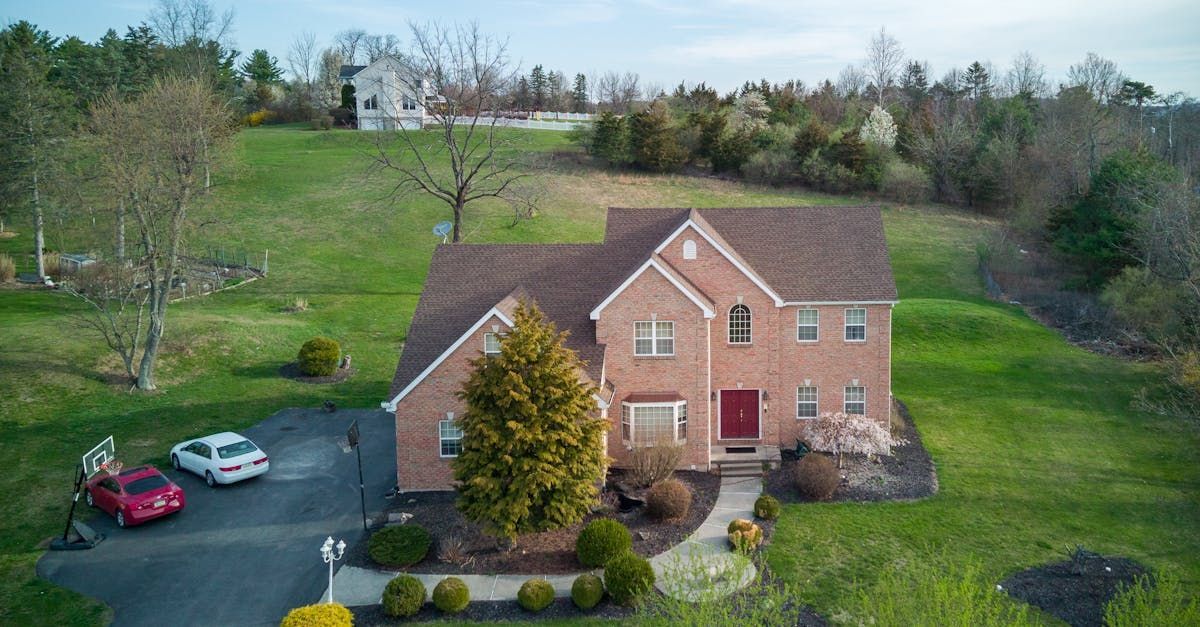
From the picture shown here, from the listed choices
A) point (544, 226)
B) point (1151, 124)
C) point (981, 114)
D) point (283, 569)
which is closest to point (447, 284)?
point (283, 569)

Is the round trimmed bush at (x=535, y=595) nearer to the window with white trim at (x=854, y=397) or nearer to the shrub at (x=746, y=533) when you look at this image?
the shrub at (x=746, y=533)

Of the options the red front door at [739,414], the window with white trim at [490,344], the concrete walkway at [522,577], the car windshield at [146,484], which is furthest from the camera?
the red front door at [739,414]

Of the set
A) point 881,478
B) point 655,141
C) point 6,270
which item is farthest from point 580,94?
point 881,478

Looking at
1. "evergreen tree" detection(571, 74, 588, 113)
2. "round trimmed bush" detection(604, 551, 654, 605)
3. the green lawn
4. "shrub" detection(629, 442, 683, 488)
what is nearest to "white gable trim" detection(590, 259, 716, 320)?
"shrub" detection(629, 442, 683, 488)

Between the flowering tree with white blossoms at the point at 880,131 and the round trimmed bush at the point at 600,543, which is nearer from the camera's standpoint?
the round trimmed bush at the point at 600,543

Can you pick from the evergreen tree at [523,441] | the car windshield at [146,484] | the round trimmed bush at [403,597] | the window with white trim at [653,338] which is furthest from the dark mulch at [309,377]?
the round trimmed bush at [403,597]

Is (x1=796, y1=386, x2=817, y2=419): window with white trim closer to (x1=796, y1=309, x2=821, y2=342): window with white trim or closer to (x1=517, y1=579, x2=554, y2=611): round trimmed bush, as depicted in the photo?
(x1=796, y1=309, x2=821, y2=342): window with white trim
